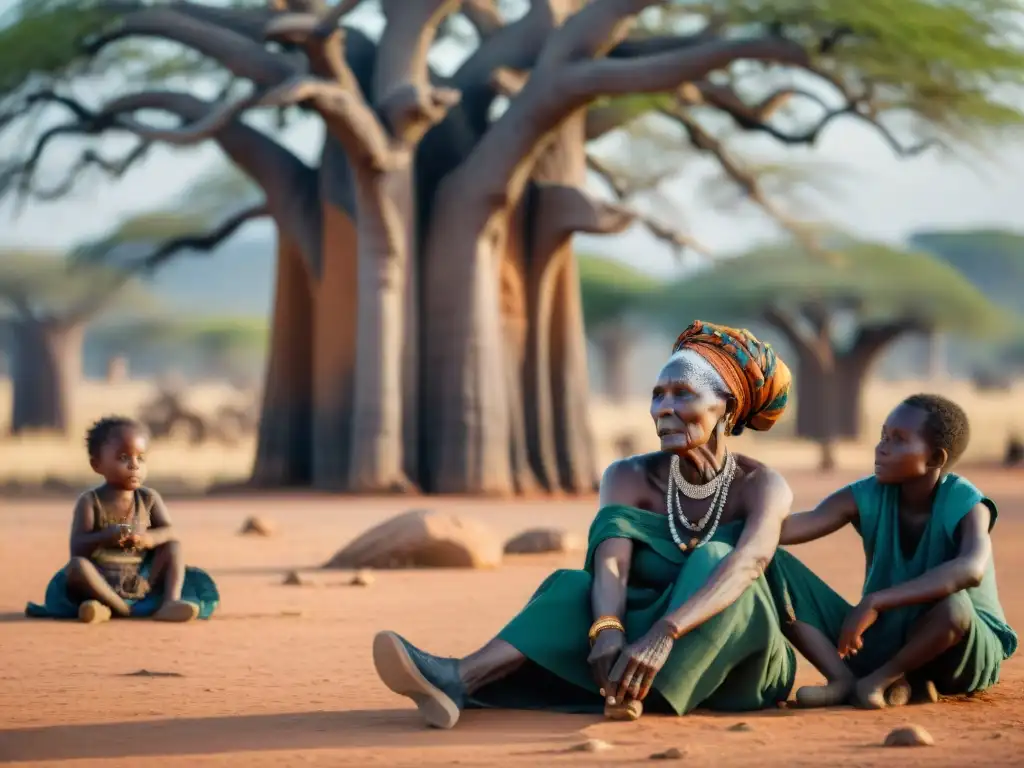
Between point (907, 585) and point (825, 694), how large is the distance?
0.46 m

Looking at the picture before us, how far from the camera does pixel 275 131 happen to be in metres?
25.5

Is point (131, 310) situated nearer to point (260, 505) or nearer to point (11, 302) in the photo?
point (11, 302)

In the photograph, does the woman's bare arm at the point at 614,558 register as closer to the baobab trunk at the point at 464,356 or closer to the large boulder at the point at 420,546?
the large boulder at the point at 420,546

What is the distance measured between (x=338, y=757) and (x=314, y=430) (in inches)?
599

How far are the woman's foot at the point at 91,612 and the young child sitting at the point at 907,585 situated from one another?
12.5ft

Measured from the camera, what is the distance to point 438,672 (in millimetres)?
6125

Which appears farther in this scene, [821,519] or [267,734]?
[821,519]

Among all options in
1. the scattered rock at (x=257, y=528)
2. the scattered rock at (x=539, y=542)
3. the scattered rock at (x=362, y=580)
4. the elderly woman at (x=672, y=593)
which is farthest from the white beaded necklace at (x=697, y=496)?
the scattered rock at (x=257, y=528)

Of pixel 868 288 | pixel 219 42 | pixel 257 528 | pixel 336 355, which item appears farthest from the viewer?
pixel 868 288

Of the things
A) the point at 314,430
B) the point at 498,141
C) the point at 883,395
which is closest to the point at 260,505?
the point at 314,430

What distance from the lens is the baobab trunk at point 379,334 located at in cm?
1944

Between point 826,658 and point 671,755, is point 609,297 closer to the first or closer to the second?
point 826,658

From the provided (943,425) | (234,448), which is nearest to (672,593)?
(943,425)

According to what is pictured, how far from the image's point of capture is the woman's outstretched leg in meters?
5.87
